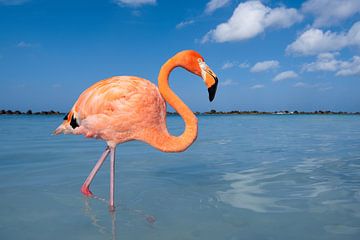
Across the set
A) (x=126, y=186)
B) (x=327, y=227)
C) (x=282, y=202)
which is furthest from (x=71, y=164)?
(x=327, y=227)

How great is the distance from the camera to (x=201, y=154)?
10.0 metres

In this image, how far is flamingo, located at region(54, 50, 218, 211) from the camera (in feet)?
14.3

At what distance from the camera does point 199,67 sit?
14.1ft

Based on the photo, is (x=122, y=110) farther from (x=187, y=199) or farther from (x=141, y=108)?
(x=187, y=199)

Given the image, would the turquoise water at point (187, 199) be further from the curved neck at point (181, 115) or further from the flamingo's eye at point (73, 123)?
the flamingo's eye at point (73, 123)

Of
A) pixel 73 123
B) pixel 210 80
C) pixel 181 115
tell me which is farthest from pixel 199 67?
pixel 73 123

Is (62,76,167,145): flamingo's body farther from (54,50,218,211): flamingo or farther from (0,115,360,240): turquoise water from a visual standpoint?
(0,115,360,240): turquoise water

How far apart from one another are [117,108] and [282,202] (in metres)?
2.67

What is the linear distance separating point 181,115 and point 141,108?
20.0 inches

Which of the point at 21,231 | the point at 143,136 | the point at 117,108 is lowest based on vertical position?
the point at 21,231

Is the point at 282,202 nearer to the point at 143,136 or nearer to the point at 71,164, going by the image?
the point at 143,136

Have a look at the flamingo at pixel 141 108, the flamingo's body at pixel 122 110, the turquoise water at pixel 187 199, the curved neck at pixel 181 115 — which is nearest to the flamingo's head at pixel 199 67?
the flamingo at pixel 141 108

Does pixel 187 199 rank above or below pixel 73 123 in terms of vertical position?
below

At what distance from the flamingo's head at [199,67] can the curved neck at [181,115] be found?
121 millimetres
